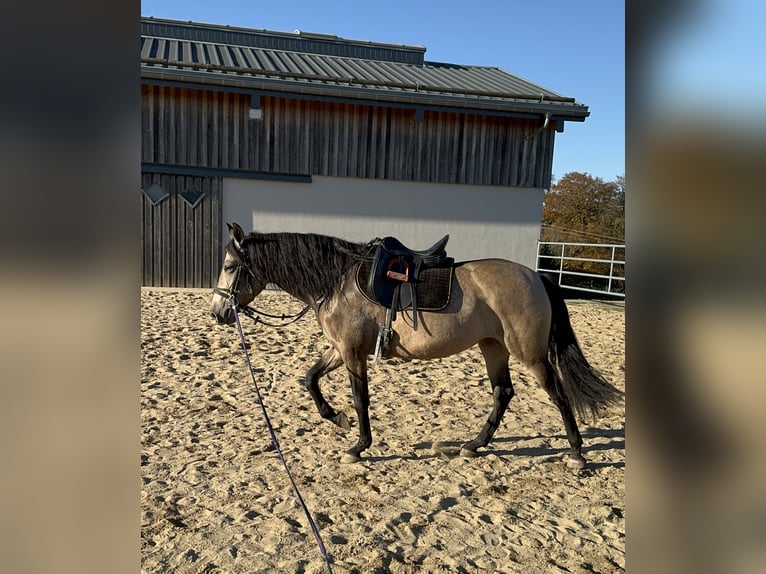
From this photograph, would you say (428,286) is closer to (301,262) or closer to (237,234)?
(301,262)

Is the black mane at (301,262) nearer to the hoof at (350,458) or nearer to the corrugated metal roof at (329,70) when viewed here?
the hoof at (350,458)

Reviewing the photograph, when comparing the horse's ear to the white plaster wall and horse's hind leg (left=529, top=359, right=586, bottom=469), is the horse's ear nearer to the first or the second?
horse's hind leg (left=529, top=359, right=586, bottom=469)

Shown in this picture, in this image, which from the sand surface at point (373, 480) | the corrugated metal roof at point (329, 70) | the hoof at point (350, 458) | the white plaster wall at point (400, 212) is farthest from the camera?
the white plaster wall at point (400, 212)

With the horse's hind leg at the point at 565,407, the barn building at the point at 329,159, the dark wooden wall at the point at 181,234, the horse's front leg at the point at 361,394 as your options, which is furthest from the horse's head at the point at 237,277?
the dark wooden wall at the point at 181,234

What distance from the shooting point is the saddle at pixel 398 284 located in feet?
13.0

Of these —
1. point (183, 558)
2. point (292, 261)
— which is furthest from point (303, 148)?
point (183, 558)

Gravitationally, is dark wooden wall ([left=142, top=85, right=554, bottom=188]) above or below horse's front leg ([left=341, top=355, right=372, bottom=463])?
above

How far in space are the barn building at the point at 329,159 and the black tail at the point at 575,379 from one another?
816 centimetres

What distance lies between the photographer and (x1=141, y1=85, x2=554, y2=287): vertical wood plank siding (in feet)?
36.7

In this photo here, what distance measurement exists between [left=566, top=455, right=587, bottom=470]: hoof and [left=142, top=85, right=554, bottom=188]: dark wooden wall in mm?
8956

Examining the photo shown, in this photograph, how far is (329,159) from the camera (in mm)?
11875

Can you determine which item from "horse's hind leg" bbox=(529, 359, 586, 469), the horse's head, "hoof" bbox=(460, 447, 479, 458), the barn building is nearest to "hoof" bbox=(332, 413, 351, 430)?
"hoof" bbox=(460, 447, 479, 458)
